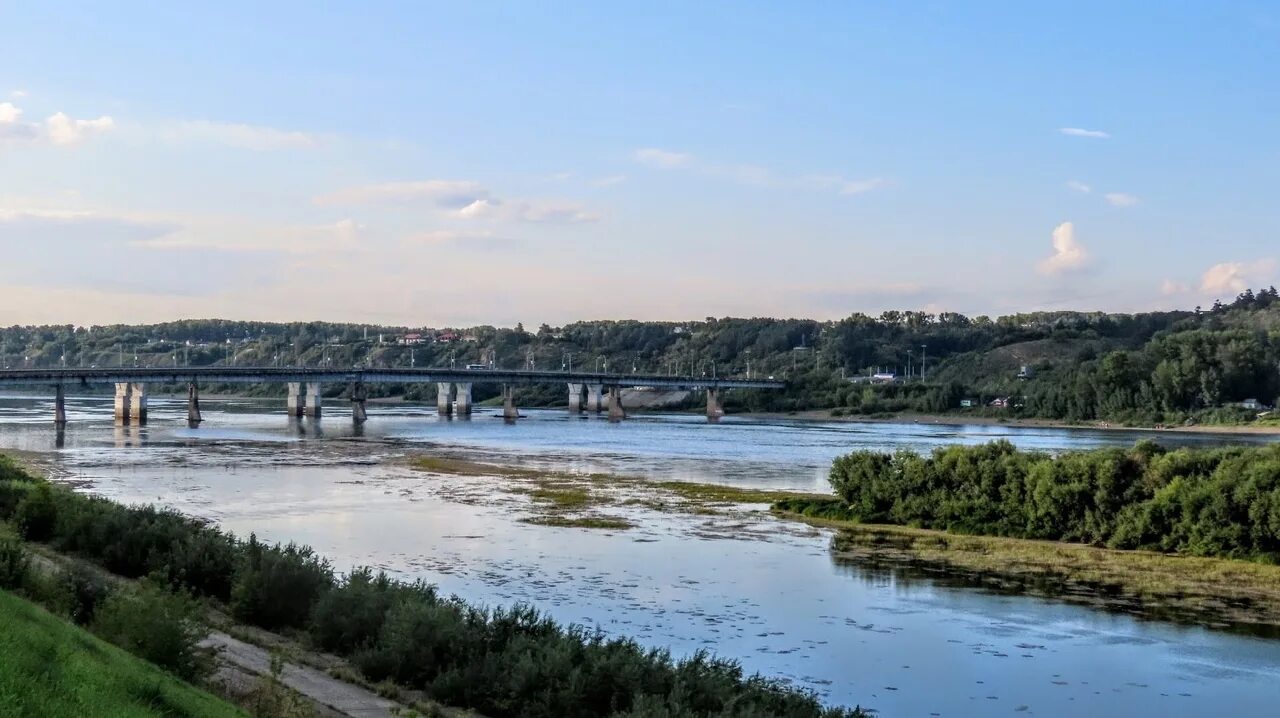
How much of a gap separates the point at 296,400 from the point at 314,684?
498ft

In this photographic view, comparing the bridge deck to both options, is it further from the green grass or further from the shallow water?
the green grass

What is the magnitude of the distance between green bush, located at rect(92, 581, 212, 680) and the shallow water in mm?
13874

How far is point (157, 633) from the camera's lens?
1820 centimetres

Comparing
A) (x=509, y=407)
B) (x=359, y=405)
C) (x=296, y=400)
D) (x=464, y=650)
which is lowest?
(x=509, y=407)

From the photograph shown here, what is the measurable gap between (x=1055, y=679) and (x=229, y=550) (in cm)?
1978

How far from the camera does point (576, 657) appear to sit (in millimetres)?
23219

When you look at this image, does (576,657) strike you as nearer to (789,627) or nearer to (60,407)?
(789,627)

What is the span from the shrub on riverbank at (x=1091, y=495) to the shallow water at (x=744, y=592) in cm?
512

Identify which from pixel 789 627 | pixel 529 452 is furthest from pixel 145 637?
pixel 529 452

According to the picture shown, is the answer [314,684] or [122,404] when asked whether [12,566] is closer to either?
[314,684]

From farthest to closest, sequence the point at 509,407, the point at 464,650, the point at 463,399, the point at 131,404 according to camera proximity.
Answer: the point at 463,399 → the point at 509,407 → the point at 131,404 → the point at 464,650

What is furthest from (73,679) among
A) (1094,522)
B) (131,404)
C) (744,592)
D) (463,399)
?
A: (463,399)

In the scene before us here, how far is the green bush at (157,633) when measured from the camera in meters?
18.1

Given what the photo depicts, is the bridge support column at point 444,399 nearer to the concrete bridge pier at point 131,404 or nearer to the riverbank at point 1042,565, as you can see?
the concrete bridge pier at point 131,404
